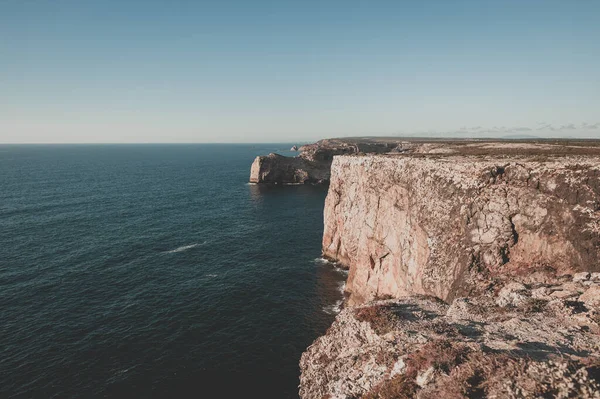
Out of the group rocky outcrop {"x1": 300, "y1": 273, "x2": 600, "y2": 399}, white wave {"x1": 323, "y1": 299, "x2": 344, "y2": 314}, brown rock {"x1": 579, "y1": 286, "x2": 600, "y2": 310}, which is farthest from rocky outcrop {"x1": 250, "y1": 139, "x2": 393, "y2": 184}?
brown rock {"x1": 579, "y1": 286, "x2": 600, "y2": 310}

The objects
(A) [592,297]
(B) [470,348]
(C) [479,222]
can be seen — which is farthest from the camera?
(C) [479,222]

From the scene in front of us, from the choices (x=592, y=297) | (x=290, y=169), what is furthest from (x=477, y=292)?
(x=290, y=169)

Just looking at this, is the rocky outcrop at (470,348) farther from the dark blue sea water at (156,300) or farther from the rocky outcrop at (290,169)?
the rocky outcrop at (290,169)

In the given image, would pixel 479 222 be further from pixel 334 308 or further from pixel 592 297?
pixel 334 308

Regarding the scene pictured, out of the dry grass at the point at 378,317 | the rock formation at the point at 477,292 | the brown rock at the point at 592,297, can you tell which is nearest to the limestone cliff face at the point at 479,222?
the rock formation at the point at 477,292

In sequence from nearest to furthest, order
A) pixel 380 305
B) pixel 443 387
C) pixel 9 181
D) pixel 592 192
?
pixel 443 387 < pixel 592 192 < pixel 380 305 < pixel 9 181

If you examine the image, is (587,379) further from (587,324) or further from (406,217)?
(406,217)

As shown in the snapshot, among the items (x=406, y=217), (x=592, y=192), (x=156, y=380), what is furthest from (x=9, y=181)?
(x=592, y=192)
